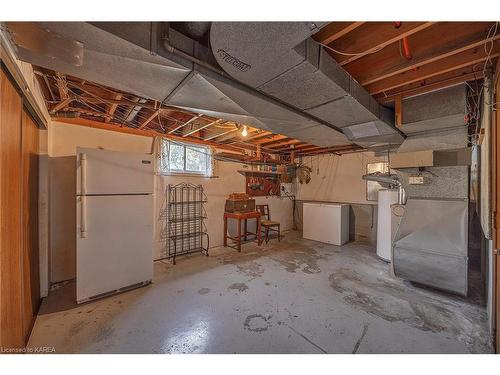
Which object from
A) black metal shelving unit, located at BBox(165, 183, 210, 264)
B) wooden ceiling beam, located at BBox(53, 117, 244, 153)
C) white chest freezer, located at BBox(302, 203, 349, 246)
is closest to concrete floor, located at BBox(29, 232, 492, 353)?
black metal shelving unit, located at BBox(165, 183, 210, 264)

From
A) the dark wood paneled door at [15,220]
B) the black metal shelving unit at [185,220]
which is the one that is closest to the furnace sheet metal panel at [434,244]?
the black metal shelving unit at [185,220]

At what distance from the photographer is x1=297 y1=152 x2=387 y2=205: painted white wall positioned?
5.06m

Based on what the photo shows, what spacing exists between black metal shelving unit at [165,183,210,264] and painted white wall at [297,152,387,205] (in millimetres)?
3313

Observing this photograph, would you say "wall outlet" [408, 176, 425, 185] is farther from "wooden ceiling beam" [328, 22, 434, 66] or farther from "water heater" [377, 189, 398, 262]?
"wooden ceiling beam" [328, 22, 434, 66]

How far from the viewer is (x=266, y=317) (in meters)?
2.04

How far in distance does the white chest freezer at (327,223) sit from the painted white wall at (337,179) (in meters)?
0.55

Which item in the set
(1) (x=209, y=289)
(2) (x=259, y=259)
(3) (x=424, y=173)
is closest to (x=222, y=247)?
(2) (x=259, y=259)

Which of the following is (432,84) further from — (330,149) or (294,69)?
(330,149)

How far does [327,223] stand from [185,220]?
322cm

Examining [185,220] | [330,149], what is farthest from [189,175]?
[330,149]

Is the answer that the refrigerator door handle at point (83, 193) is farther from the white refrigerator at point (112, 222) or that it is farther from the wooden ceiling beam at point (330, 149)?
the wooden ceiling beam at point (330, 149)

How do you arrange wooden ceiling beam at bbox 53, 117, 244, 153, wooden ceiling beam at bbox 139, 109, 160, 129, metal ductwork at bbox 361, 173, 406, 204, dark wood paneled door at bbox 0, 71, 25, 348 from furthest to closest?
metal ductwork at bbox 361, 173, 406, 204, wooden ceiling beam at bbox 53, 117, 244, 153, wooden ceiling beam at bbox 139, 109, 160, 129, dark wood paneled door at bbox 0, 71, 25, 348

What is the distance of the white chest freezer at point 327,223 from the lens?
183 inches

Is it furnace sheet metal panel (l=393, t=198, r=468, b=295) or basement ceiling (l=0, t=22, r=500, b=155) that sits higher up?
basement ceiling (l=0, t=22, r=500, b=155)
